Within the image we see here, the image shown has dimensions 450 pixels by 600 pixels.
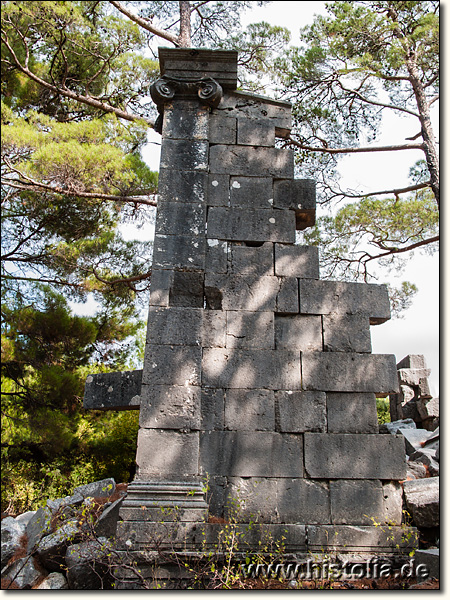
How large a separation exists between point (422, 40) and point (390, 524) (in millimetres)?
8914

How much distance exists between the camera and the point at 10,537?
19.2 ft

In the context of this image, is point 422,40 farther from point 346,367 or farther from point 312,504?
point 312,504

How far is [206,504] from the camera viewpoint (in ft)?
11.9

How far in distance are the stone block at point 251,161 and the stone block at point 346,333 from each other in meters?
1.49

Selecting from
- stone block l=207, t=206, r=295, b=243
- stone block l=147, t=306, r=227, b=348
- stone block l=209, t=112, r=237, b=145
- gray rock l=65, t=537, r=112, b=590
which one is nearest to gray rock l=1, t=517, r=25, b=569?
gray rock l=65, t=537, r=112, b=590

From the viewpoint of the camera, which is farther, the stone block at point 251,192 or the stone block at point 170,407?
the stone block at point 251,192

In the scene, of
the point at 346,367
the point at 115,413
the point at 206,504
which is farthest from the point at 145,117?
the point at 206,504

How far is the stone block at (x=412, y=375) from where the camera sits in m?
9.20

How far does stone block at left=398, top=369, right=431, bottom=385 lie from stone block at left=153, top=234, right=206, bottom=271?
628cm

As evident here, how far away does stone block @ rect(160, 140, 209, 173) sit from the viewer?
15.3 feet

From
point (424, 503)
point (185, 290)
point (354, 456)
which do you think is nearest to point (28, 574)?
point (185, 290)

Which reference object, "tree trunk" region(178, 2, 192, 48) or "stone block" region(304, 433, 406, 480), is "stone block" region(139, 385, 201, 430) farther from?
"tree trunk" region(178, 2, 192, 48)

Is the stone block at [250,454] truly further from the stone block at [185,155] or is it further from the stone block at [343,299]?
the stone block at [185,155]

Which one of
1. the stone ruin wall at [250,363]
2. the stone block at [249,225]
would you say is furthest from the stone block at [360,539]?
the stone block at [249,225]
